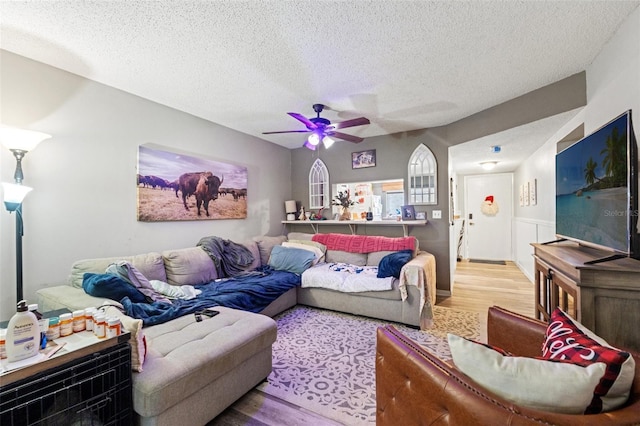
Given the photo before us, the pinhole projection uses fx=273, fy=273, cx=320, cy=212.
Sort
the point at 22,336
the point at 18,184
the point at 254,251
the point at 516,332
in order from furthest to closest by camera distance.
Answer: the point at 254,251, the point at 18,184, the point at 516,332, the point at 22,336

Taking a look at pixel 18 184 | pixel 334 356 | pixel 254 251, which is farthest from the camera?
pixel 254 251

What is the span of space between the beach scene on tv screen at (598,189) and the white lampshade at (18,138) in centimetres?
371

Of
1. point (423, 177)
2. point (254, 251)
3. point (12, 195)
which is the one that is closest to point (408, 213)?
point (423, 177)

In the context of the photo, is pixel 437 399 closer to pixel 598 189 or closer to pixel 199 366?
pixel 199 366

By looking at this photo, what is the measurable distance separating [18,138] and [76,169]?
0.59 meters

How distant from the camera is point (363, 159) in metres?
4.64

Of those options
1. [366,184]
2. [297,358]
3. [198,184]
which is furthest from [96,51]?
[366,184]

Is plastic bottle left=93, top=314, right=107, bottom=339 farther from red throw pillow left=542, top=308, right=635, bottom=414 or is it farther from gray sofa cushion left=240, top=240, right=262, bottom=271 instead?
gray sofa cushion left=240, top=240, right=262, bottom=271

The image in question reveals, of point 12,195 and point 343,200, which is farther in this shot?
point 343,200

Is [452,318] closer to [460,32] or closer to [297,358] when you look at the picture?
[297,358]

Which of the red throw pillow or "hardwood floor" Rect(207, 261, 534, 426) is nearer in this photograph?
the red throw pillow

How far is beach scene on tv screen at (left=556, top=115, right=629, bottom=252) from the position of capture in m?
1.50

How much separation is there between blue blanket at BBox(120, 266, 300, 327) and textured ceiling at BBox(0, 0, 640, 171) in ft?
6.33

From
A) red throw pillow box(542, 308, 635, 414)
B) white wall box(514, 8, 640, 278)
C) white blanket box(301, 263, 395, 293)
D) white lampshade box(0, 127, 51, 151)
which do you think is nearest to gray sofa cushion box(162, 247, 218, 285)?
white blanket box(301, 263, 395, 293)
